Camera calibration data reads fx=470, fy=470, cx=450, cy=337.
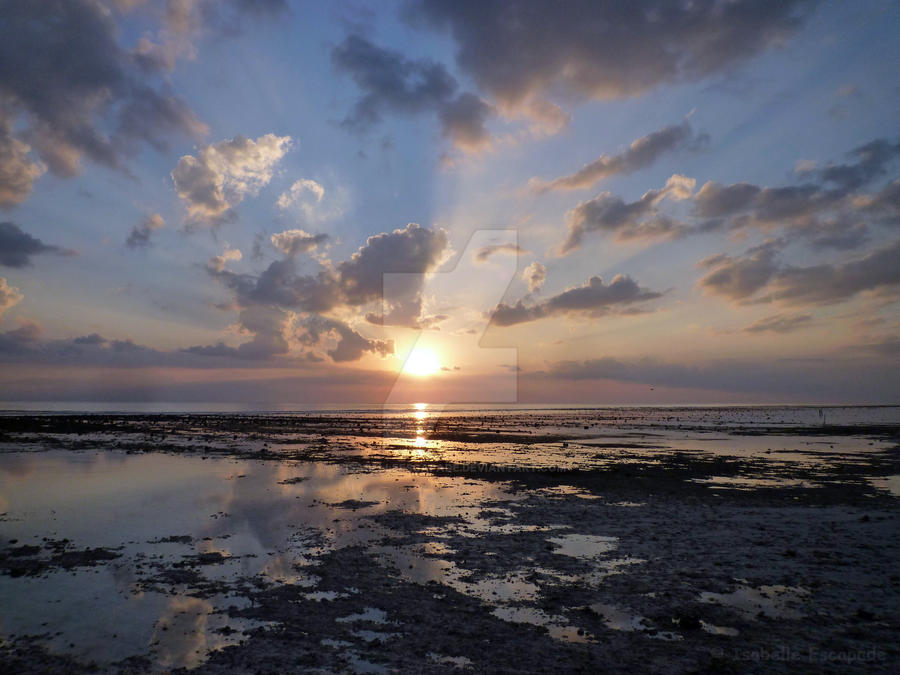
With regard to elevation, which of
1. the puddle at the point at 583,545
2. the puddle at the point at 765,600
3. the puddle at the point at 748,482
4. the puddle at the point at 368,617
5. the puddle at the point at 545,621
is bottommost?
the puddle at the point at 748,482

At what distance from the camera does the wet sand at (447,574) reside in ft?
27.6

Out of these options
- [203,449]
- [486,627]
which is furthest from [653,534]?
[203,449]

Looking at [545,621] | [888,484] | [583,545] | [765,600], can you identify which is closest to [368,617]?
[545,621]

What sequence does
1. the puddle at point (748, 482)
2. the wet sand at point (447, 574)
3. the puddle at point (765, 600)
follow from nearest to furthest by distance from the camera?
the wet sand at point (447, 574), the puddle at point (765, 600), the puddle at point (748, 482)

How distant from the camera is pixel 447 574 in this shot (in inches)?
481

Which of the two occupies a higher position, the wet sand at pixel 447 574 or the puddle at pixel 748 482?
the wet sand at pixel 447 574

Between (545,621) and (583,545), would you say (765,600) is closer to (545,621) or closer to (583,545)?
(583,545)

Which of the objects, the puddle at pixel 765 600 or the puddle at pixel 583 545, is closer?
the puddle at pixel 765 600

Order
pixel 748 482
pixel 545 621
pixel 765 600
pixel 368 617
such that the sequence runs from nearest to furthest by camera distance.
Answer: pixel 545 621 < pixel 368 617 < pixel 765 600 < pixel 748 482

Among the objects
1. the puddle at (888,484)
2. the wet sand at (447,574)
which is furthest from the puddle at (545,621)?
the puddle at (888,484)

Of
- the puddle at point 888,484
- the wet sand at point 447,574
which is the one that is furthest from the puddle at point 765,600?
the puddle at point 888,484

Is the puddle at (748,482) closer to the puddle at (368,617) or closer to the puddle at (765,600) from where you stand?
the puddle at (765,600)

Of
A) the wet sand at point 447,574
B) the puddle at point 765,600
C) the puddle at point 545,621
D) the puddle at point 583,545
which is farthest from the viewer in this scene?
the puddle at point 583,545

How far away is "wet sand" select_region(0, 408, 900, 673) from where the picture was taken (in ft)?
27.6
